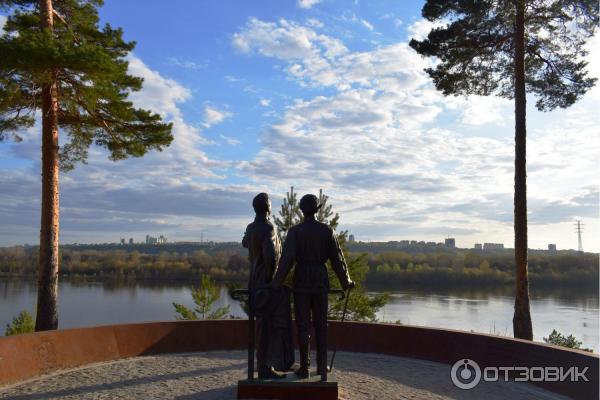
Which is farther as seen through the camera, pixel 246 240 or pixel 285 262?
pixel 246 240

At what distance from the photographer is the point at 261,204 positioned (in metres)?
5.25

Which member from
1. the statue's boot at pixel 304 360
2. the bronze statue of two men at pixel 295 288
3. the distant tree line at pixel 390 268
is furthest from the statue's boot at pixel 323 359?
the distant tree line at pixel 390 268

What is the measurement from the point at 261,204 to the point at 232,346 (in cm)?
325

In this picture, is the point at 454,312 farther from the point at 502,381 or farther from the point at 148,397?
the point at 148,397

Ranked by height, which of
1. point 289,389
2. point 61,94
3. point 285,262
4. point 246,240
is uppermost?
point 61,94

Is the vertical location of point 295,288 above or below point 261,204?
below

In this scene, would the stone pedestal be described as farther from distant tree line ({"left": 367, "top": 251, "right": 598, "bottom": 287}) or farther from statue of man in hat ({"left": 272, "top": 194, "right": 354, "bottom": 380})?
distant tree line ({"left": 367, "top": 251, "right": 598, "bottom": 287})

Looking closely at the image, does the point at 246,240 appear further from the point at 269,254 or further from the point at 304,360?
the point at 304,360

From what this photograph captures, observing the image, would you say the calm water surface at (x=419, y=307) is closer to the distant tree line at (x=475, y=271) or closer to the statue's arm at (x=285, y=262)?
the distant tree line at (x=475, y=271)

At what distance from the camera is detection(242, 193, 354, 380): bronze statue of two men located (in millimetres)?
4859

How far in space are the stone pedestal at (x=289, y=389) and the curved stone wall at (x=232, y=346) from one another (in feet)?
3.45

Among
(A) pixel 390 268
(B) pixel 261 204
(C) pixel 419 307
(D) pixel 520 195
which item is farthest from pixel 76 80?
(A) pixel 390 268

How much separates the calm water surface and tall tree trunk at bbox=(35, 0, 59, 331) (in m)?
12.3

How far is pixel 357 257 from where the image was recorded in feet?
37.7
